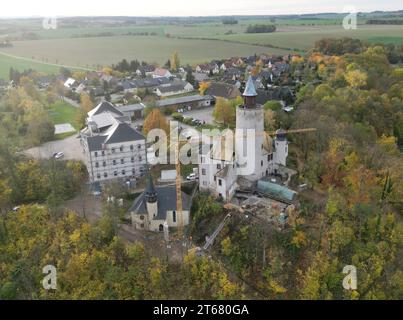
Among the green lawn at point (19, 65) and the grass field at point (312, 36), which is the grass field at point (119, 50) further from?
the grass field at point (312, 36)

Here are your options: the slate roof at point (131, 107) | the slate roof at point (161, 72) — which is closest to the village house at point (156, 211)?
the slate roof at point (131, 107)

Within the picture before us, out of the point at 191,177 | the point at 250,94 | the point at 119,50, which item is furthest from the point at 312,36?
the point at 191,177

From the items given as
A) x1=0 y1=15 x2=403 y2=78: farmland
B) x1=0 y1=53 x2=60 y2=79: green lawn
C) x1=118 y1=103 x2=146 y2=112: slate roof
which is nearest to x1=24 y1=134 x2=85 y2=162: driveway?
x1=118 y1=103 x2=146 y2=112: slate roof

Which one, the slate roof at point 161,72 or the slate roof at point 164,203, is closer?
the slate roof at point 164,203

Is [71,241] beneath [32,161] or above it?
beneath

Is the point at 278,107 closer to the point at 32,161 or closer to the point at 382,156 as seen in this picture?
the point at 382,156

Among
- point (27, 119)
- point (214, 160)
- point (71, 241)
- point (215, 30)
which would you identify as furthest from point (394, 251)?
point (215, 30)
